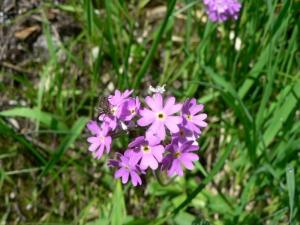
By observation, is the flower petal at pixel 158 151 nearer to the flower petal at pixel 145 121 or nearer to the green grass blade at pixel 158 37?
the flower petal at pixel 145 121

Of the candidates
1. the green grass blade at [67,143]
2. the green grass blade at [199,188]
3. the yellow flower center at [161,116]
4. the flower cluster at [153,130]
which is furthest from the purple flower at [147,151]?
the green grass blade at [67,143]

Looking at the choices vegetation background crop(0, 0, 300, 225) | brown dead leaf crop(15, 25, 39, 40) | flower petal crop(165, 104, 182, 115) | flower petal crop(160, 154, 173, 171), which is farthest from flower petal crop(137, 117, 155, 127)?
brown dead leaf crop(15, 25, 39, 40)

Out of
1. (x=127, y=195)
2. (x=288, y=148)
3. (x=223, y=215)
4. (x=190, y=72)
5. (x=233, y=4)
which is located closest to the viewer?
(x=288, y=148)

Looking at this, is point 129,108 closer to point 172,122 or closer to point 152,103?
point 152,103

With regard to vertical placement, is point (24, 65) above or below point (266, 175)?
above

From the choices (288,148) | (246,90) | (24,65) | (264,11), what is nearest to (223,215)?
(288,148)

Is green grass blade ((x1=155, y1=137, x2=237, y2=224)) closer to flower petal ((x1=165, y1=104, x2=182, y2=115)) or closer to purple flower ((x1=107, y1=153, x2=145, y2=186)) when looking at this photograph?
purple flower ((x1=107, y1=153, x2=145, y2=186))

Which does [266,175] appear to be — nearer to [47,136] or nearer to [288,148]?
[288,148]

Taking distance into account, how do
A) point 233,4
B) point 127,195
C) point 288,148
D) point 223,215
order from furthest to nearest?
point 127,195 → point 223,215 → point 233,4 → point 288,148
